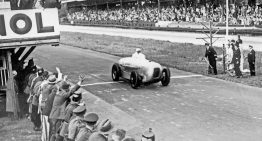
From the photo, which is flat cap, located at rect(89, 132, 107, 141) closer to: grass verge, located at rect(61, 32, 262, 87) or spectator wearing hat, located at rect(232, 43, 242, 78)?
grass verge, located at rect(61, 32, 262, 87)

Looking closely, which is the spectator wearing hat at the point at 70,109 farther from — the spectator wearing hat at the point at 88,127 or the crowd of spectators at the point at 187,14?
the crowd of spectators at the point at 187,14

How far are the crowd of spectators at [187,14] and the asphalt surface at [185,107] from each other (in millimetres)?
14772

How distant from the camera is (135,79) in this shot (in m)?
15.4

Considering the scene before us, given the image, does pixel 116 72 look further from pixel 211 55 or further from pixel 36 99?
pixel 36 99

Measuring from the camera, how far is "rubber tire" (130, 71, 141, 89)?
15355 mm

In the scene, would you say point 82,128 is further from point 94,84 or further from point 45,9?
point 94,84

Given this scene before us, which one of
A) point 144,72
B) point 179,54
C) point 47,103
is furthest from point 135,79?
point 179,54

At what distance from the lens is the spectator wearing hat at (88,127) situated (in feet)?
20.5

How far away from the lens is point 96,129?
6.34 m

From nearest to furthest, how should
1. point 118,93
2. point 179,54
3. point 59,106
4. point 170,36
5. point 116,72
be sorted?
point 59,106
point 118,93
point 116,72
point 179,54
point 170,36

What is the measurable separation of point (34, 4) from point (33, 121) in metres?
3.80

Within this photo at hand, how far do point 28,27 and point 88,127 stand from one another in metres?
6.73

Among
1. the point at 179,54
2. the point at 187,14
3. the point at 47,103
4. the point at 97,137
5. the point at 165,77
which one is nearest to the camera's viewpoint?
the point at 97,137

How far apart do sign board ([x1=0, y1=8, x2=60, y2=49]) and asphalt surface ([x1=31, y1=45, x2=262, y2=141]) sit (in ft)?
9.38
